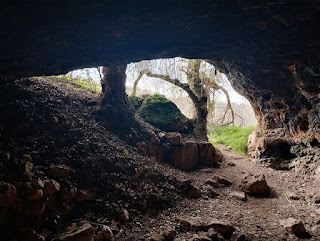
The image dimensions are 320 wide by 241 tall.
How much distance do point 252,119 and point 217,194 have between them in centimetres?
2686

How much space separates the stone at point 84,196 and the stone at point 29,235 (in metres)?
0.88

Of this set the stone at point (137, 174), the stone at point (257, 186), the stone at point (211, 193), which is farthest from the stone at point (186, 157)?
the stone at point (137, 174)

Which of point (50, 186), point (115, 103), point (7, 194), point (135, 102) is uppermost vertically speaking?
point (135, 102)

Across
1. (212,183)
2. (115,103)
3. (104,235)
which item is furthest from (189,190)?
(115,103)

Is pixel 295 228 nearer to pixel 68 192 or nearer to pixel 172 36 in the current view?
pixel 68 192

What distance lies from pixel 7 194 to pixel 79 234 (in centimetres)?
93

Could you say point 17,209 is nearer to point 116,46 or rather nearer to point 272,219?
point 116,46

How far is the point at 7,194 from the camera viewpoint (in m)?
2.08

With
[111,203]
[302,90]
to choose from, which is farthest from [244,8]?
[111,203]

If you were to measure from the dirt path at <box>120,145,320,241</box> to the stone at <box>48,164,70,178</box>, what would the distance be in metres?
1.34

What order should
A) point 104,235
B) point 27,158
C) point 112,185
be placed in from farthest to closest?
point 112,185, point 27,158, point 104,235

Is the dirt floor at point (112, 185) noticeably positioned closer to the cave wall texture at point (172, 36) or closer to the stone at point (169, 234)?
the stone at point (169, 234)

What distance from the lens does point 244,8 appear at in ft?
10.5

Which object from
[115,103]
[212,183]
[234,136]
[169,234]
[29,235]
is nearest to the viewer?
[29,235]
